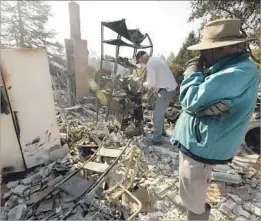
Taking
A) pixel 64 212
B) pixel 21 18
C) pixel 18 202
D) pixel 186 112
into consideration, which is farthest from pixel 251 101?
pixel 21 18

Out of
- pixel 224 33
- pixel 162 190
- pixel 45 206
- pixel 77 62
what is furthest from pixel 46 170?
pixel 77 62

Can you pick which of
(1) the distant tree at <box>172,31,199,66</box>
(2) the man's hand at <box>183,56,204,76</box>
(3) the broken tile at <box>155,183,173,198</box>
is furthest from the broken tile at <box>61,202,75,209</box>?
(1) the distant tree at <box>172,31,199,66</box>

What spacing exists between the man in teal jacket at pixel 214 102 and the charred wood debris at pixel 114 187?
1145 mm

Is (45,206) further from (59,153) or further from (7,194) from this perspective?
(59,153)

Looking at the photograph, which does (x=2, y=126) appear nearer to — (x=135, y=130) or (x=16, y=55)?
(x=16, y=55)

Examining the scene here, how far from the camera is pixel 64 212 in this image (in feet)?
9.37

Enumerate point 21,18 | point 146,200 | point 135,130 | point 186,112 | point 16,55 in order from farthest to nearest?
point 21,18
point 135,130
point 16,55
point 146,200
point 186,112

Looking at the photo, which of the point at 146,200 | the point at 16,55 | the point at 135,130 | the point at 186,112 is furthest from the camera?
the point at 135,130

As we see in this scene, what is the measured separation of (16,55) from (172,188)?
9.24 feet

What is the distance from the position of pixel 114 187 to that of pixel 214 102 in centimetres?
201

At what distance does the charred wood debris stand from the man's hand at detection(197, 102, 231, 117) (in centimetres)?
152

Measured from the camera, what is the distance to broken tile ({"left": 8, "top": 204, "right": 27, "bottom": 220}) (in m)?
2.84

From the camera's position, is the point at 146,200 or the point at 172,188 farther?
the point at 172,188

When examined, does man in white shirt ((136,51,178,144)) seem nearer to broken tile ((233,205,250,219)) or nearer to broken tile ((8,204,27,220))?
broken tile ((233,205,250,219))
